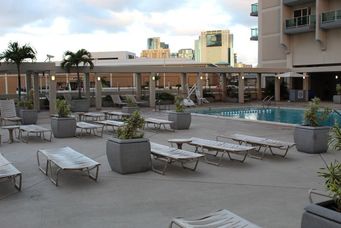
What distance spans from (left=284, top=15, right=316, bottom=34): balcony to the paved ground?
92.6ft

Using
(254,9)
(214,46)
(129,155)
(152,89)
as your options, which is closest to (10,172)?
(129,155)

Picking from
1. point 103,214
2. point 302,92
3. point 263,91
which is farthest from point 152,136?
point 263,91

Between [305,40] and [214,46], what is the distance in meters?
90.0

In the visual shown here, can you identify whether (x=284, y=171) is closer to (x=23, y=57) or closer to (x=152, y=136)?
(x=152, y=136)

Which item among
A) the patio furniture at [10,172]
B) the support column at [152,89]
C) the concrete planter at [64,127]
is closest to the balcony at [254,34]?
the support column at [152,89]

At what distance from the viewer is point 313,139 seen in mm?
10047

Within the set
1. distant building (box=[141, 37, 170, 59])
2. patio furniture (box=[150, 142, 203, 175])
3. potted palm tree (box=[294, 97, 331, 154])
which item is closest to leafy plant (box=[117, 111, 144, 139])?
patio furniture (box=[150, 142, 203, 175])

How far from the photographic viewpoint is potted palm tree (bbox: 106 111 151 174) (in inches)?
312

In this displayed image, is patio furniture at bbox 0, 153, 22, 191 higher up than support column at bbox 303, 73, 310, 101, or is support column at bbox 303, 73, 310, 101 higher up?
support column at bbox 303, 73, 310, 101

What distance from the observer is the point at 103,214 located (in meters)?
5.64

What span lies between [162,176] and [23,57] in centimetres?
1621

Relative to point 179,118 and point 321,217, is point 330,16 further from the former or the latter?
point 321,217

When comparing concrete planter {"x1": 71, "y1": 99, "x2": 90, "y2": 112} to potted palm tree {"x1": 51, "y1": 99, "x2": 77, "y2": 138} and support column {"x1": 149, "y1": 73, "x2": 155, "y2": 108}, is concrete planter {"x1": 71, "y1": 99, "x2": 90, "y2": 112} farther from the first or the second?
potted palm tree {"x1": 51, "y1": 99, "x2": 77, "y2": 138}

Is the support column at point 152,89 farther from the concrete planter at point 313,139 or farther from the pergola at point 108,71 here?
Answer: the concrete planter at point 313,139
